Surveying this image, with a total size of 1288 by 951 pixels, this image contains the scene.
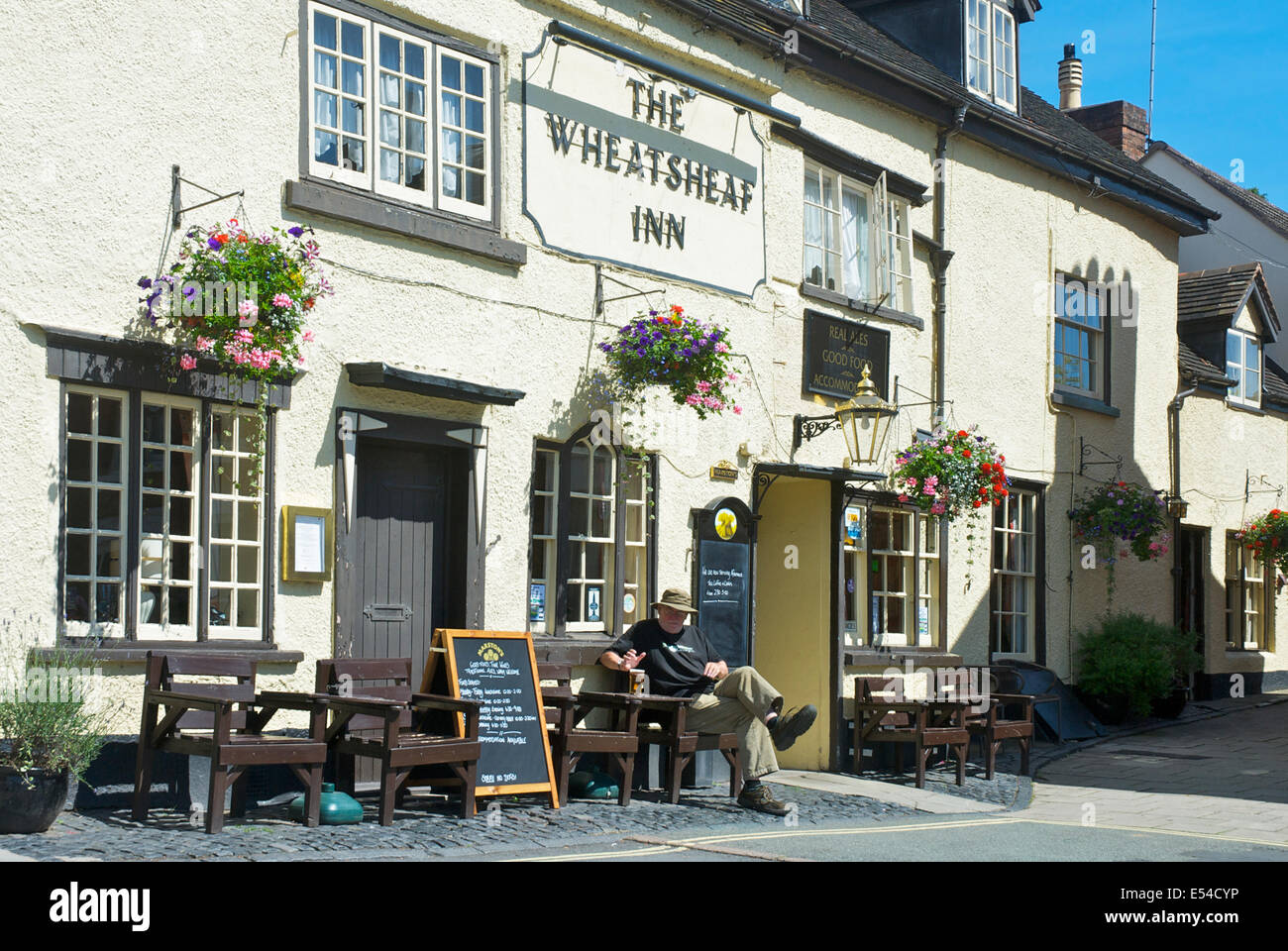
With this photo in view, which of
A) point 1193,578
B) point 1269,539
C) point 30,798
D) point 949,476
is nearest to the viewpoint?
point 30,798

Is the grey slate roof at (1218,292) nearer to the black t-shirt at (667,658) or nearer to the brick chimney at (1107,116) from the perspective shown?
the brick chimney at (1107,116)

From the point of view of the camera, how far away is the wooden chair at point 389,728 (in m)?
8.19

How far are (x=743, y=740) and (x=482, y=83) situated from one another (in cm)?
484

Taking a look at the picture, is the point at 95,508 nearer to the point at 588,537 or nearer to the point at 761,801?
the point at 588,537

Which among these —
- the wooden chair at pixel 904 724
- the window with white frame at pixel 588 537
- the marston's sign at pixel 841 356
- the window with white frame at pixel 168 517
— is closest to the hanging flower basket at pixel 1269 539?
the marston's sign at pixel 841 356

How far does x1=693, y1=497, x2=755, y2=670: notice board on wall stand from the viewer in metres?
11.9

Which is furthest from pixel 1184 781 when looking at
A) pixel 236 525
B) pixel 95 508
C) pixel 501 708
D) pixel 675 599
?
pixel 95 508

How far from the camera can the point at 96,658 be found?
800 centimetres

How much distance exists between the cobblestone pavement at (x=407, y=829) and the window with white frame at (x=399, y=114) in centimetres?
398

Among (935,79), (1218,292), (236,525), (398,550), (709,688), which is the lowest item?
(709,688)

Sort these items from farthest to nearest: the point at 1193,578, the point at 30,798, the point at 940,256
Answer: the point at 1193,578 < the point at 940,256 < the point at 30,798

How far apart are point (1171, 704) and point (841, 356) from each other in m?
6.85

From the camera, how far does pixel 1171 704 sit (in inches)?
682
